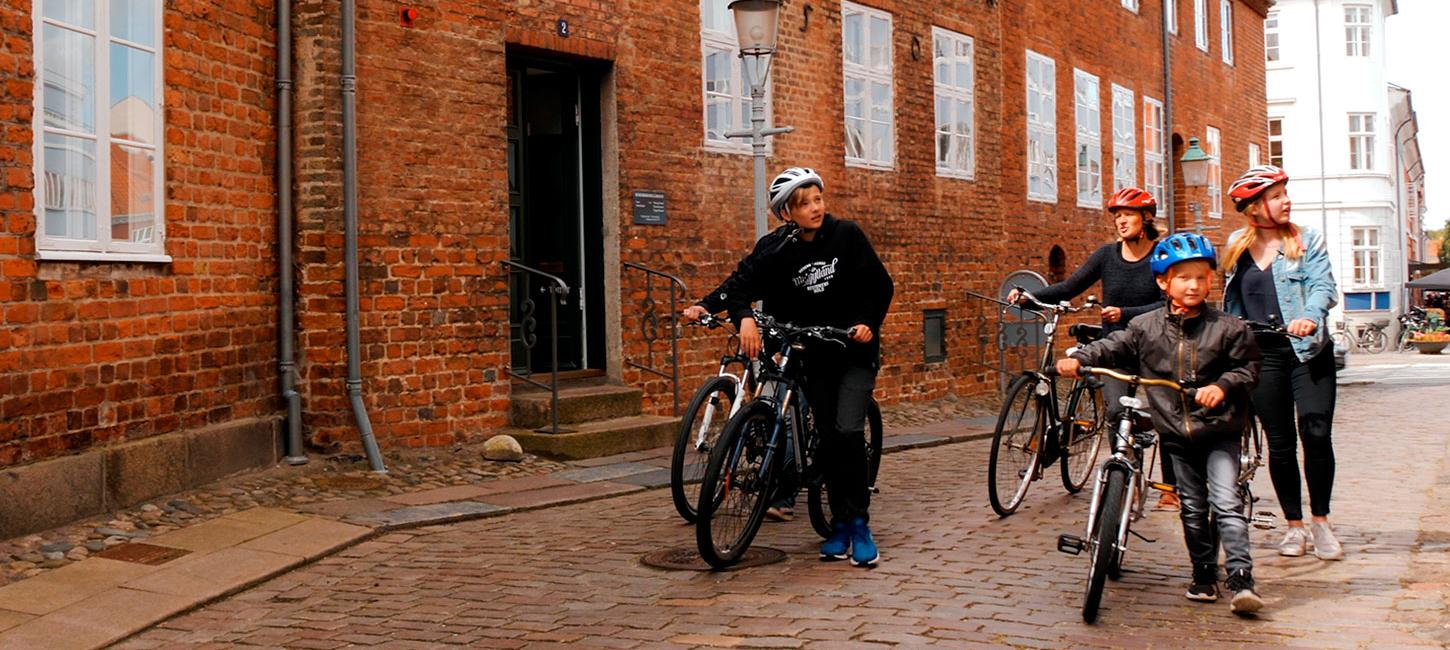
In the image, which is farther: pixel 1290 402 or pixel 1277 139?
pixel 1277 139

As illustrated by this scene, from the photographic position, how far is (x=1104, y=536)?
5199mm

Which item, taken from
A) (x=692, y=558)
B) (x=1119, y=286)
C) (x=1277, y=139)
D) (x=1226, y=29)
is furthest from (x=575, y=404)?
(x=1277, y=139)

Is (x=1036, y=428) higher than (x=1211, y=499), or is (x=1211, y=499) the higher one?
(x=1036, y=428)

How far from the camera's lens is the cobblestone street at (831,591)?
517cm

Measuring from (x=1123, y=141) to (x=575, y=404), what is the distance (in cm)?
1470

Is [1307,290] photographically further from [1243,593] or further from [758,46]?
[758,46]

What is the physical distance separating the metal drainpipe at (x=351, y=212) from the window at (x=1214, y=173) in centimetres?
2097

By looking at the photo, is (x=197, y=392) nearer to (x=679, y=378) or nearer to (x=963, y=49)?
(x=679, y=378)

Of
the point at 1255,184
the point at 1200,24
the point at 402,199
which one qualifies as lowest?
the point at 1255,184

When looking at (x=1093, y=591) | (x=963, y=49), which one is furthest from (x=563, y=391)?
(x=963, y=49)

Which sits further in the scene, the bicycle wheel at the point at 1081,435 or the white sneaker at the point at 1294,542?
the bicycle wheel at the point at 1081,435

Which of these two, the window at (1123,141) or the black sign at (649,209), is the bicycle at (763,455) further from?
the window at (1123,141)

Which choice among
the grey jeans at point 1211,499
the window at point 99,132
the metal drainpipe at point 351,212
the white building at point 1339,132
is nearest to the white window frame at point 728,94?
the metal drainpipe at point 351,212

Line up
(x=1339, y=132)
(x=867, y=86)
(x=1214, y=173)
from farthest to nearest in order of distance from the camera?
(x=1339, y=132)
(x=1214, y=173)
(x=867, y=86)
